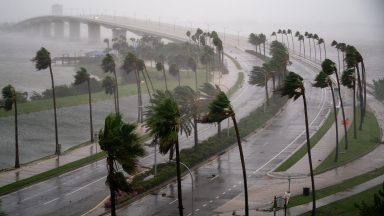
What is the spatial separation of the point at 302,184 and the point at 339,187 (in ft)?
13.1

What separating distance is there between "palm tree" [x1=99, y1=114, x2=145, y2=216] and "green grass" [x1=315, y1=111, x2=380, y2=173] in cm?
3553

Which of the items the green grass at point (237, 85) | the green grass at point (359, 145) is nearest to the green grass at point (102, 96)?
the green grass at point (237, 85)

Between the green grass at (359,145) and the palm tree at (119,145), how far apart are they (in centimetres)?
3553

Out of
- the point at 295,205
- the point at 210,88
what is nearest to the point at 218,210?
the point at 295,205

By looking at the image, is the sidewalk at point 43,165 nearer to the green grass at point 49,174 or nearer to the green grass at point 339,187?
the green grass at point 49,174

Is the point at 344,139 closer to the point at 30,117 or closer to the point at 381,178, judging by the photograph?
the point at 381,178

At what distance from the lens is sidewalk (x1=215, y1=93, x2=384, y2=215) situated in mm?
55188

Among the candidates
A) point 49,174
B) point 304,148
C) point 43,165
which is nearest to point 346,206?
point 304,148

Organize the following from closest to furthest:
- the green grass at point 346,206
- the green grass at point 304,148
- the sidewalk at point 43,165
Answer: the green grass at point 346,206 < the sidewalk at point 43,165 < the green grass at point 304,148

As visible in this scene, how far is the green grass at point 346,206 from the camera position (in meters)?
50.5

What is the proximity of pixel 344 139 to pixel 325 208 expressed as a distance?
33.5 m

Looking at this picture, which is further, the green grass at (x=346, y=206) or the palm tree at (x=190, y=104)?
the palm tree at (x=190, y=104)

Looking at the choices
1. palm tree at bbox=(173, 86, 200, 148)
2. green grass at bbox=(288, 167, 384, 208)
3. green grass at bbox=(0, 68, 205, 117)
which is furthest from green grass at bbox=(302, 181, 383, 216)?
green grass at bbox=(0, 68, 205, 117)

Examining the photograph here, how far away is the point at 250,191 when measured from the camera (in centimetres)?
6100
